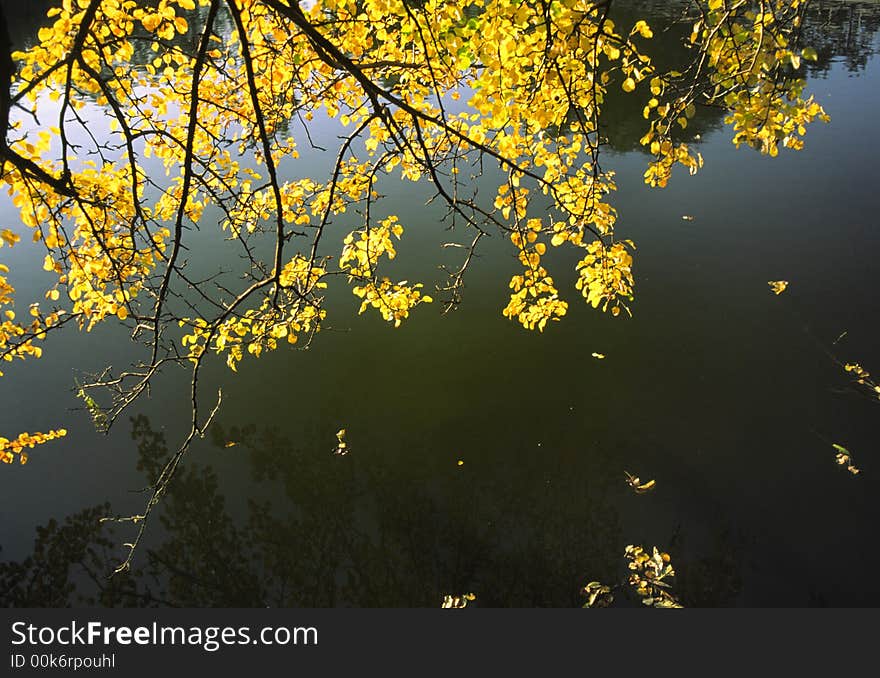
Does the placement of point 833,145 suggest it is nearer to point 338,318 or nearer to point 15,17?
point 338,318

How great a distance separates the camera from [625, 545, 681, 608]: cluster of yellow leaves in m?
3.39

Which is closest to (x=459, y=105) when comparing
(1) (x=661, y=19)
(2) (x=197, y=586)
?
(2) (x=197, y=586)

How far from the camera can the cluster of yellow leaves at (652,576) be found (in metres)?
3.39

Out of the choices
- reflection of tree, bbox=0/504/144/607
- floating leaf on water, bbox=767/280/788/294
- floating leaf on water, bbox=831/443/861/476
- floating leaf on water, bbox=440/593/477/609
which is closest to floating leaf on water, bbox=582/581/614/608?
floating leaf on water, bbox=440/593/477/609

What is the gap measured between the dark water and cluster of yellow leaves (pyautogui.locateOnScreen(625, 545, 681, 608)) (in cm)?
9

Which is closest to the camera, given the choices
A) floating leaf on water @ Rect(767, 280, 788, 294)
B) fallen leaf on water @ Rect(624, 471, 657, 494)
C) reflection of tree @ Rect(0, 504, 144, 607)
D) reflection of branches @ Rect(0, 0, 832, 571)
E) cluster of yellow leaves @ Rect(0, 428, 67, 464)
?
reflection of branches @ Rect(0, 0, 832, 571)

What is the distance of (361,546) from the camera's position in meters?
3.89

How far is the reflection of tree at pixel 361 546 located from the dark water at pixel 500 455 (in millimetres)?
14

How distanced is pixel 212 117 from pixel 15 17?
58.1 ft

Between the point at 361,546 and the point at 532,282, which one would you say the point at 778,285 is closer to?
the point at 532,282

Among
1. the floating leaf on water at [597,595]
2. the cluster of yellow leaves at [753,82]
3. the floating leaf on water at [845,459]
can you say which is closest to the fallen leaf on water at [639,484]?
the floating leaf on water at [597,595]

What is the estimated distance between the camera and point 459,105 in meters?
9.49

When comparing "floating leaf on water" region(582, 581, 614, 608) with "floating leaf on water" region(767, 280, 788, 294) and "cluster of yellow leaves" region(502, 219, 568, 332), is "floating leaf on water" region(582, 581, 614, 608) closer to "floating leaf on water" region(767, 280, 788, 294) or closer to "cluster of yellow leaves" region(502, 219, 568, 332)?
"cluster of yellow leaves" region(502, 219, 568, 332)

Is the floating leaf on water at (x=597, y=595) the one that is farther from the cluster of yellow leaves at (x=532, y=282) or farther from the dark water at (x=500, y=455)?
the cluster of yellow leaves at (x=532, y=282)
